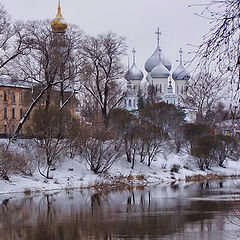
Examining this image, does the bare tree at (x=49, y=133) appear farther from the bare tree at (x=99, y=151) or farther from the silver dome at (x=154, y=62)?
the silver dome at (x=154, y=62)

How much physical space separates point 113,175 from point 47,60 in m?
8.74

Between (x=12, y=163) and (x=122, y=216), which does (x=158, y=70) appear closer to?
(x=12, y=163)

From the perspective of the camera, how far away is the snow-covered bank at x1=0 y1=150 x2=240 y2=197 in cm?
3519

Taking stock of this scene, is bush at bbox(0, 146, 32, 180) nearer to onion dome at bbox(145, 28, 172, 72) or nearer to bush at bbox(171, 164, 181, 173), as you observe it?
bush at bbox(171, 164, 181, 173)

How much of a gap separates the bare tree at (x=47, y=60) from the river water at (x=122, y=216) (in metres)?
9.33

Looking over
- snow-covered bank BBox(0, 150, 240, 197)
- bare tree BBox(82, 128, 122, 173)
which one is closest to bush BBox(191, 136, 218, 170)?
snow-covered bank BBox(0, 150, 240, 197)

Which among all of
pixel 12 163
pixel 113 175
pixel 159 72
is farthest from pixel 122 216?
pixel 159 72

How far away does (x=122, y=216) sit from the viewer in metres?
24.0

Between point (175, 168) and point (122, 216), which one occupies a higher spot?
point (175, 168)

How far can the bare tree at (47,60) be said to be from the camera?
128 ft

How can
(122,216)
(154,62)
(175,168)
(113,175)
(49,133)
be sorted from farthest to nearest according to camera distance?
(154,62) → (175,168) → (113,175) → (49,133) → (122,216)

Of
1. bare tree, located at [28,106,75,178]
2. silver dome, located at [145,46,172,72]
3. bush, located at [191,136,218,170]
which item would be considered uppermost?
silver dome, located at [145,46,172,72]

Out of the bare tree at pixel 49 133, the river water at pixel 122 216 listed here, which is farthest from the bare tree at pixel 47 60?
the river water at pixel 122 216

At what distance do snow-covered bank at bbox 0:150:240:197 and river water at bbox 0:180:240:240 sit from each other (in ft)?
6.90
